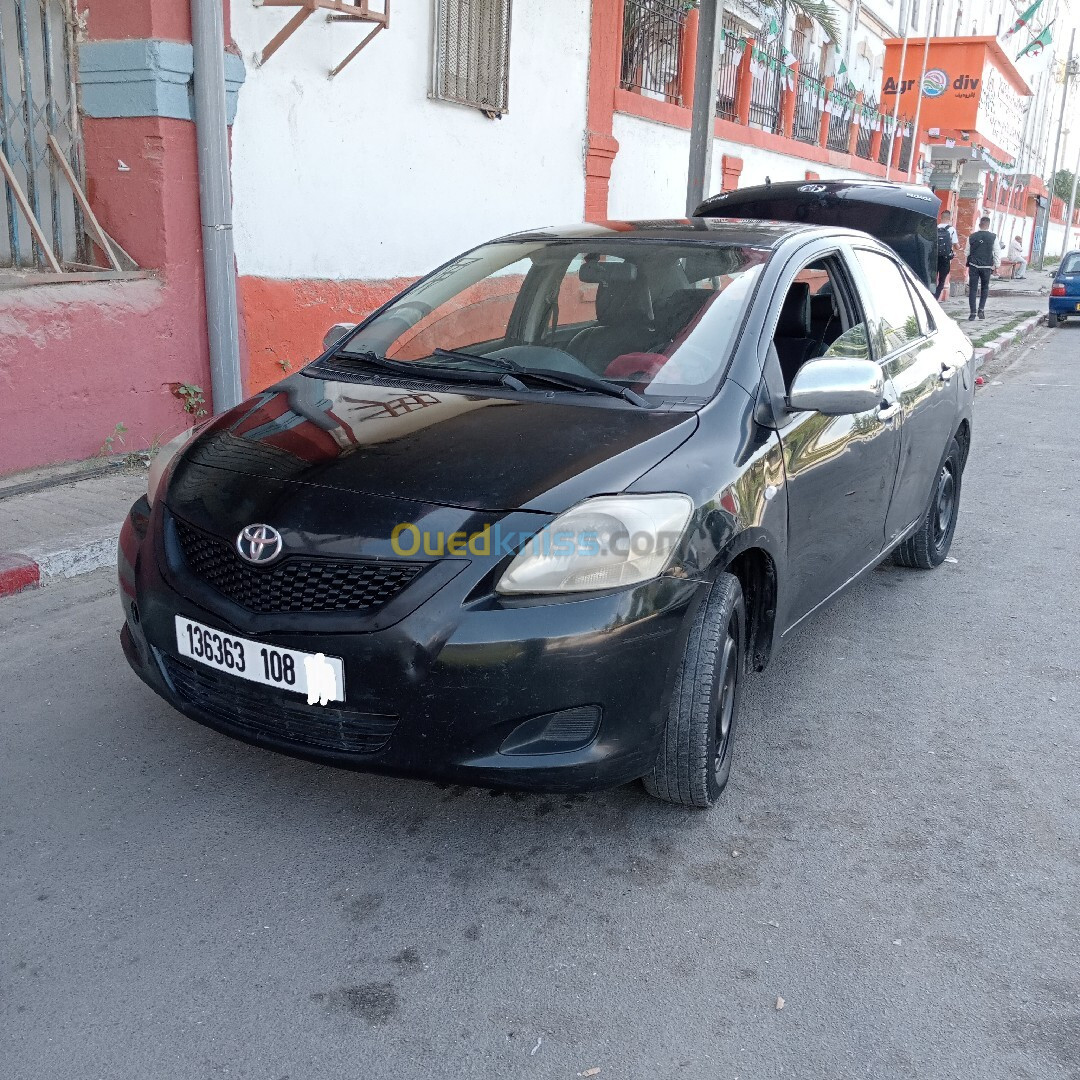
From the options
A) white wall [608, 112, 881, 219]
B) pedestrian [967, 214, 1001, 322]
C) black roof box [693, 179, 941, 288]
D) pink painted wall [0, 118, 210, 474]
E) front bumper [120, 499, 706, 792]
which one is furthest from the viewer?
pedestrian [967, 214, 1001, 322]

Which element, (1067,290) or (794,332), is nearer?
(794,332)

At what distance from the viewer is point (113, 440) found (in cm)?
616

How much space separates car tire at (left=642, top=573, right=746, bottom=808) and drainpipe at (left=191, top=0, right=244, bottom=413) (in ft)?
13.8

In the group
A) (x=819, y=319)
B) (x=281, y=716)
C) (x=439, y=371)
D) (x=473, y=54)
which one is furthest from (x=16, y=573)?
(x=473, y=54)

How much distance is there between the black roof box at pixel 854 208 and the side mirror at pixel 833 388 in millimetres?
5776

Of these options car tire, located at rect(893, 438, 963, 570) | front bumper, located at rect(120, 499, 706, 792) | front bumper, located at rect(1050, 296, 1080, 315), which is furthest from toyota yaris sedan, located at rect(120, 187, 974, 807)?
front bumper, located at rect(1050, 296, 1080, 315)

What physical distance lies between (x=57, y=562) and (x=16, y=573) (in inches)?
8.3

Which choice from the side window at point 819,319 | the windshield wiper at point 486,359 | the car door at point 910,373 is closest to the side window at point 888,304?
the car door at point 910,373

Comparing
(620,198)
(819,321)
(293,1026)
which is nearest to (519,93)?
(620,198)

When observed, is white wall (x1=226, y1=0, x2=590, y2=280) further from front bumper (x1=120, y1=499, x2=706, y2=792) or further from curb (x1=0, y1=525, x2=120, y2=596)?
front bumper (x1=120, y1=499, x2=706, y2=792)

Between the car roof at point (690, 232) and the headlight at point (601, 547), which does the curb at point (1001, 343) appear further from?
the headlight at point (601, 547)

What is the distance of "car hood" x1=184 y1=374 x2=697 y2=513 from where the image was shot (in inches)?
105

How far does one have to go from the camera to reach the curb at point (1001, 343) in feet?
47.2

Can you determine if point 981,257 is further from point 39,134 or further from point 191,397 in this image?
point 39,134
